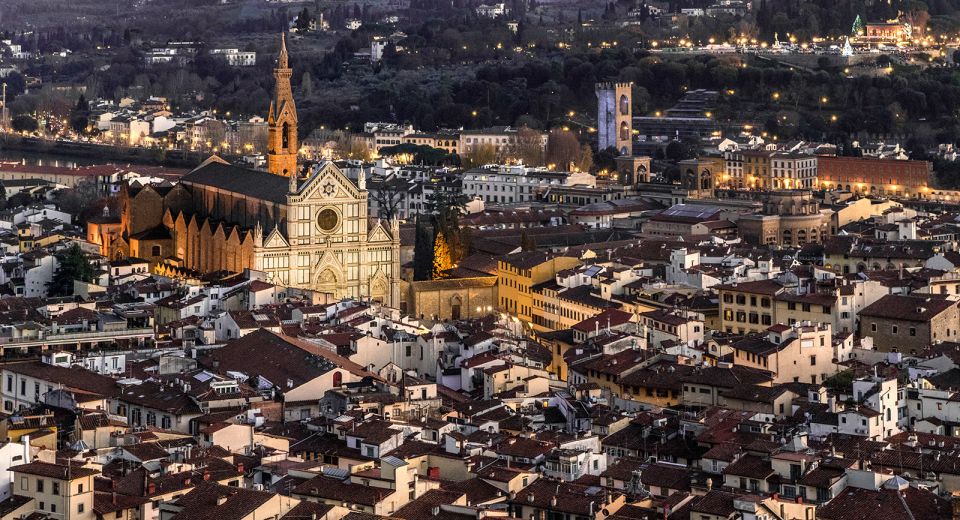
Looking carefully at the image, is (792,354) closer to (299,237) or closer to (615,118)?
(299,237)

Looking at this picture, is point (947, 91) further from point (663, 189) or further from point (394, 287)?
point (394, 287)

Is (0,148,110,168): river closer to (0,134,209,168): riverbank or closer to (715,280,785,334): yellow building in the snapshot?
(0,134,209,168): riverbank

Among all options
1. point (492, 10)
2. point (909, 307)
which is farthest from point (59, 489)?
point (492, 10)

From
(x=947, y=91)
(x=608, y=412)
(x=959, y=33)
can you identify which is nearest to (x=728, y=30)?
(x=959, y=33)

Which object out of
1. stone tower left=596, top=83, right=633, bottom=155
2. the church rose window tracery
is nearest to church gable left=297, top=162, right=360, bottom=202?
the church rose window tracery

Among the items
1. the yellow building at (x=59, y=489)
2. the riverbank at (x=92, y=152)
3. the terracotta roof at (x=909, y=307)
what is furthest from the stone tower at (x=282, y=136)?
the riverbank at (x=92, y=152)
